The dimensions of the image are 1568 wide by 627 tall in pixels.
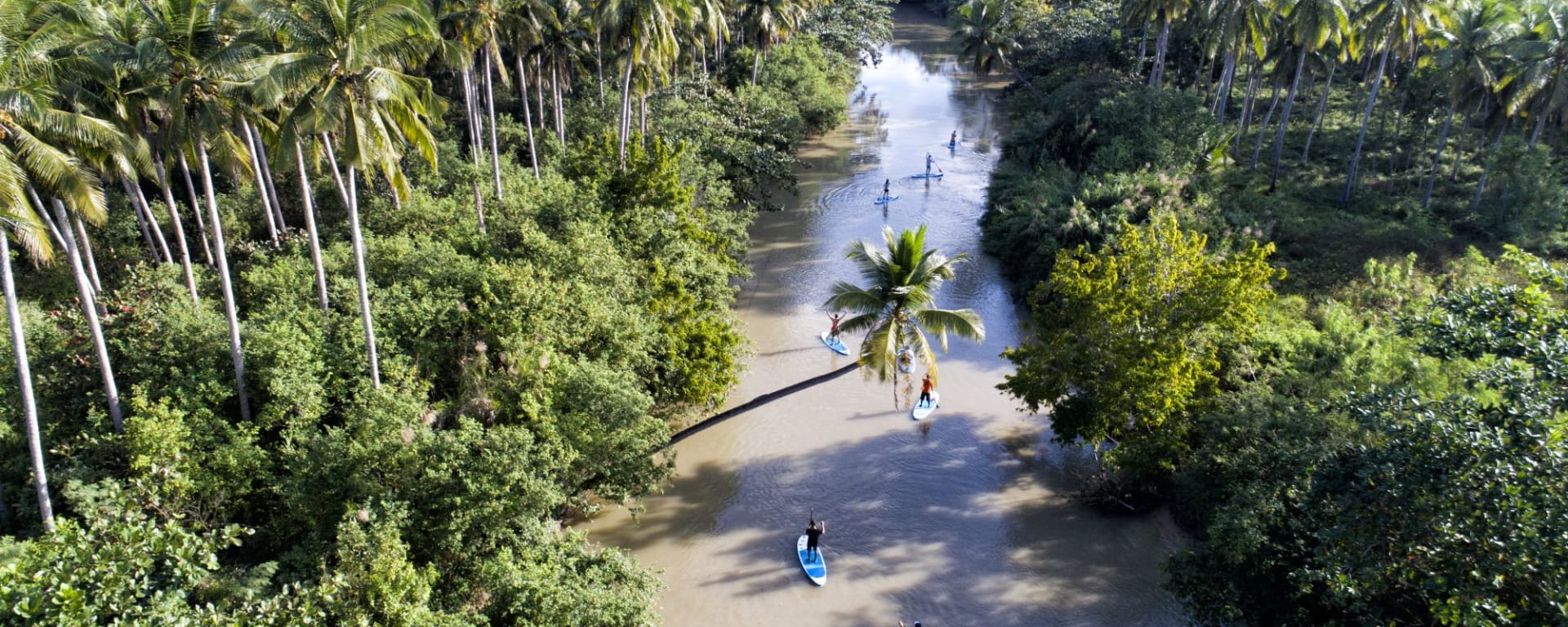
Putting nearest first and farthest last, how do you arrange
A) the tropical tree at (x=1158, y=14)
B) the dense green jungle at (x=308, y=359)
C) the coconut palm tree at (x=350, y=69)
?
the dense green jungle at (x=308, y=359), the coconut palm tree at (x=350, y=69), the tropical tree at (x=1158, y=14)

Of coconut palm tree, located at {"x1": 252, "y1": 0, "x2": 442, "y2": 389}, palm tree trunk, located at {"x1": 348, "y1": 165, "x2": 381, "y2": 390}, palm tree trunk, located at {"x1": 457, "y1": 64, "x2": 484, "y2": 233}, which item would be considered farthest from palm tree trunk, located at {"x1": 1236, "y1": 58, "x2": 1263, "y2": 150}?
palm tree trunk, located at {"x1": 348, "y1": 165, "x2": 381, "y2": 390}

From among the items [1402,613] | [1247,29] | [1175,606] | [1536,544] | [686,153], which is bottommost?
[1175,606]

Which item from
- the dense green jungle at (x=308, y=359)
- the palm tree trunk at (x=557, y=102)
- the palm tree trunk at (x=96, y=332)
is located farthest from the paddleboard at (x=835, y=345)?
the palm tree trunk at (x=96, y=332)

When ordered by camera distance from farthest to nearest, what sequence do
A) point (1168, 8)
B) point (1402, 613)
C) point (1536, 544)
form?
point (1168, 8), point (1402, 613), point (1536, 544)

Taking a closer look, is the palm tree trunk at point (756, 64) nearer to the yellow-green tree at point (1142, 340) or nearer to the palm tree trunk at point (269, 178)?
the palm tree trunk at point (269, 178)

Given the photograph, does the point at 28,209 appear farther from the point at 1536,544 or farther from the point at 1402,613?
the point at 1402,613

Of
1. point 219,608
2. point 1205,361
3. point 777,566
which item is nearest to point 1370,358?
point 1205,361

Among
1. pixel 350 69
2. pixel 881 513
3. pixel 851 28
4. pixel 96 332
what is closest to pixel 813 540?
pixel 881 513
